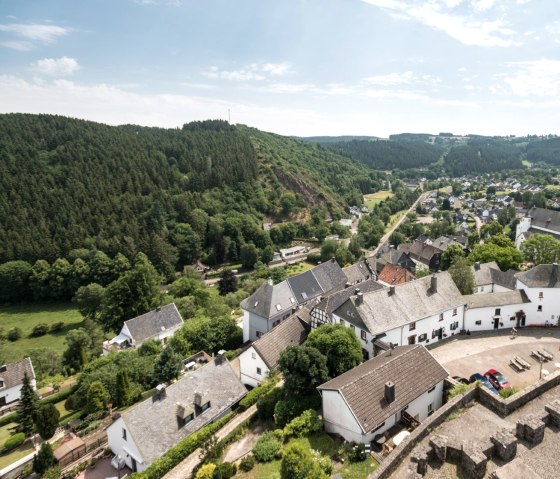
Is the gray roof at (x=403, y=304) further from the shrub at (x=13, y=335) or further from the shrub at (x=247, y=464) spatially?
the shrub at (x=13, y=335)

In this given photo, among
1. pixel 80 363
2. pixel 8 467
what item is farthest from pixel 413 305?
pixel 80 363

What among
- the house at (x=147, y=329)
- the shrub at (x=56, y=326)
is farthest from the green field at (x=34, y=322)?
the house at (x=147, y=329)

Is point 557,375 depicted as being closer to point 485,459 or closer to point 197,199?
point 485,459

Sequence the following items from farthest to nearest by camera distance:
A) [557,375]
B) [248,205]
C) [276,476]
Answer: [248,205]
[276,476]
[557,375]

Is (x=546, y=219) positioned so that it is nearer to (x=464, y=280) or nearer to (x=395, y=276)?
(x=395, y=276)

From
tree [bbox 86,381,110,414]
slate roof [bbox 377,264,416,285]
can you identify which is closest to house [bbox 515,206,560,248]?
slate roof [bbox 377,264,416,285]

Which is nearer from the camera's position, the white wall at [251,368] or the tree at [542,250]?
the white wall at [251,368]
